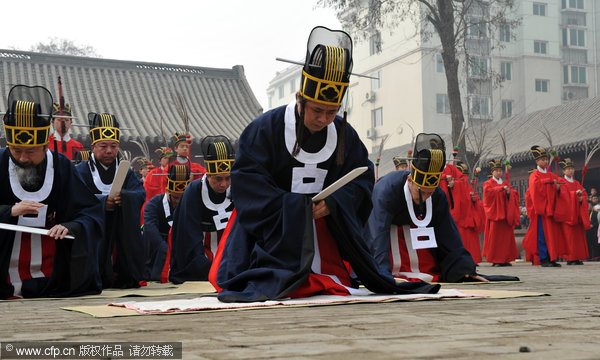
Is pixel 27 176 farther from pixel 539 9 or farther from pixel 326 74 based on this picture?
pixel 539 9

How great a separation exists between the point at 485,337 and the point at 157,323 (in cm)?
138

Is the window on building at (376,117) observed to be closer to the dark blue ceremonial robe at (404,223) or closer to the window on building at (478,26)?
the window on building at (478,26)

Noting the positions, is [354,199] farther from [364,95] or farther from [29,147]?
[364,95]

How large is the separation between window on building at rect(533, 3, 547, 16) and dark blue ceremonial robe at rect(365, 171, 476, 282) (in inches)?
1214

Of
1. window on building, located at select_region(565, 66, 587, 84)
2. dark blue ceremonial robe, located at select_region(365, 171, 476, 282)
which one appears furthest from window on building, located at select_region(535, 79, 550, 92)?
dark blue ceremonial robe, located at select_region(365, 171, 476, 282)

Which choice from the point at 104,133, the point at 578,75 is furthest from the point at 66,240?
the point at 578,75

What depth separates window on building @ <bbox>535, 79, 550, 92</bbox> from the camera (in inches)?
1352

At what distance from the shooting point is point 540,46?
3497 cm

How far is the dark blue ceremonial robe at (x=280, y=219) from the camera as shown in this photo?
4664mm

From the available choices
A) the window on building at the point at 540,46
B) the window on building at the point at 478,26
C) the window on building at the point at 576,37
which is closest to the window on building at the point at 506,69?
the window on building at the point at 540,46

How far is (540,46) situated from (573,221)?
80.8 feet

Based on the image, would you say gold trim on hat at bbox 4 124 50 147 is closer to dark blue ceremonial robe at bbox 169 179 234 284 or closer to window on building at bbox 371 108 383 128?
dark blue ceremonial robe at bbox 169 179 234 284

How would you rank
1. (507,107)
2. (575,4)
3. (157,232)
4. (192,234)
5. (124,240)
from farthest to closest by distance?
(575,4) → (507,107) → (157,232) → (192,234) → (124,240)

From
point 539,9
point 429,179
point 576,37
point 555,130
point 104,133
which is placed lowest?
point 429,179
